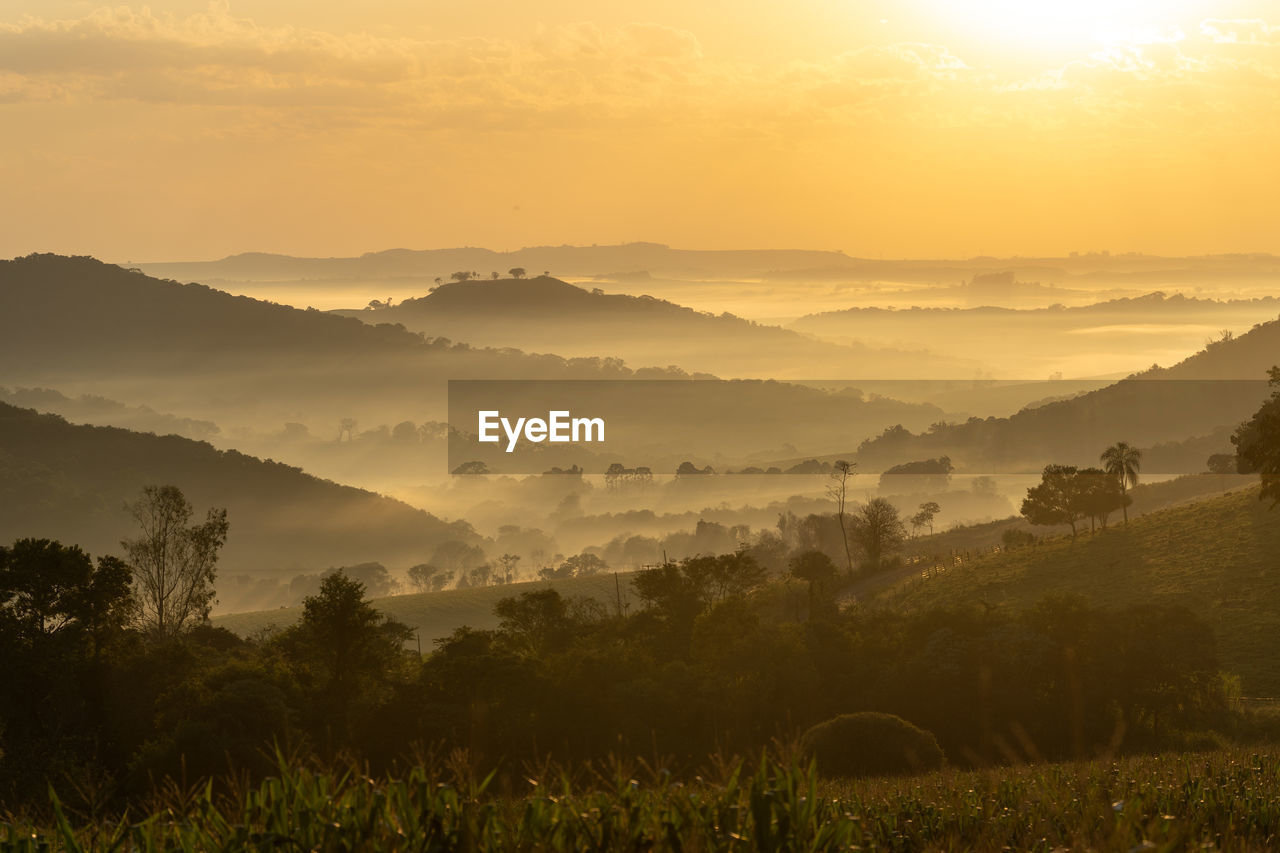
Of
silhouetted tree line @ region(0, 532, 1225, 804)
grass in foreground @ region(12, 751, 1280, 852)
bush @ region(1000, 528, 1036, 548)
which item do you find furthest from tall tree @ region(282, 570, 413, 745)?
bush @ region(1000, 528, 1036, 548)

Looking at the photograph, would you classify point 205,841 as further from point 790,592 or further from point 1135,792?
point 790,592

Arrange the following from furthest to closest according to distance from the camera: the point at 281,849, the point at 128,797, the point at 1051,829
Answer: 1. the point at 128,797
2. the point at 1051,829
3. the point at 281,849

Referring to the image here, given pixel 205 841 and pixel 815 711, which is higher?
pixel 205 841

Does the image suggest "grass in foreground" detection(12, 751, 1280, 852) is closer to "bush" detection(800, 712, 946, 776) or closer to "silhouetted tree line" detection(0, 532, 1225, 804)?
"bush" detection(800, 712, 946, 776)

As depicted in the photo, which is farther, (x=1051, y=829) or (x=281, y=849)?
(x=1051, y=829)

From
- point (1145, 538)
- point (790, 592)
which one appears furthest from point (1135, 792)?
point (1145, 538)

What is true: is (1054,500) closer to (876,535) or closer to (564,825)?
(876,535)

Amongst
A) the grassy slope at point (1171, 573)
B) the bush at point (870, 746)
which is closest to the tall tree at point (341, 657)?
the bush at point (870, 746)
